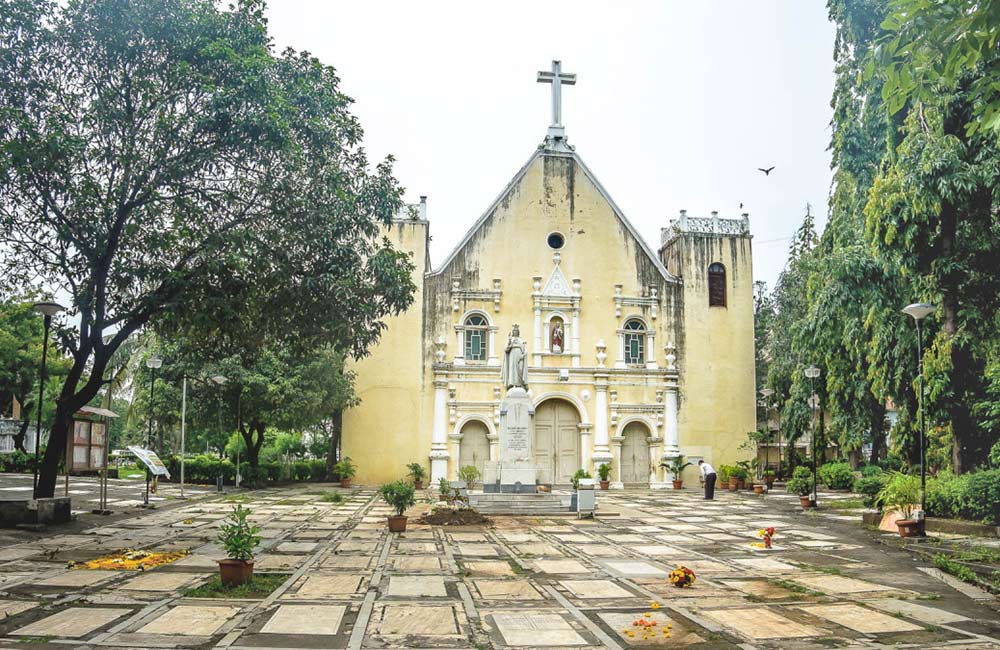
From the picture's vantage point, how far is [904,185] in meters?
17.7

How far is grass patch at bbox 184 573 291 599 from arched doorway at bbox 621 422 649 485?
23599 millimetres

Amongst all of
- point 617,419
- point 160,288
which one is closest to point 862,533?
point 160,288

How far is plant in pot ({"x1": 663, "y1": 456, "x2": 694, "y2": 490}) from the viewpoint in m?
31.5

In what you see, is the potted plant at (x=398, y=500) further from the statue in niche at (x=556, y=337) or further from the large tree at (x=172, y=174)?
the statue in niche at (x=556, y=337)

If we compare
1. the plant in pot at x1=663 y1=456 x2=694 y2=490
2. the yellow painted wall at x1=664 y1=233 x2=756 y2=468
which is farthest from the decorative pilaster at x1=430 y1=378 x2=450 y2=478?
the yellow painted wall at x1=664 y1=233 x2=756 y2=468

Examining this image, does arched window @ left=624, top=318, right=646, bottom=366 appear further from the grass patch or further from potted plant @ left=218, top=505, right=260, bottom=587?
potted plant @ left=218, top=505, right=260, bottom=587

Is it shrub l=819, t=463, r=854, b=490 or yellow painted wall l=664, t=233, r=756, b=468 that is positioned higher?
yellow painted wall l=664, t=233, r=756, b=468

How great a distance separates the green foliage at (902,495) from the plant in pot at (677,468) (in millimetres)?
14942

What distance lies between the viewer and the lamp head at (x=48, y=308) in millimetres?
14680

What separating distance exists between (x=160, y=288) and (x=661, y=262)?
77.9 feet

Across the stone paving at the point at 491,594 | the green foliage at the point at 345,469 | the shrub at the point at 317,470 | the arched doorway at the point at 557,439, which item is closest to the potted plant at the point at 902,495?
the stone paving at the point at 491,594

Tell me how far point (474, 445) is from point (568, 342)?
534cm

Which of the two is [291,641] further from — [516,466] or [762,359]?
[762,359]

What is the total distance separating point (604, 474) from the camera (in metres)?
30.6
